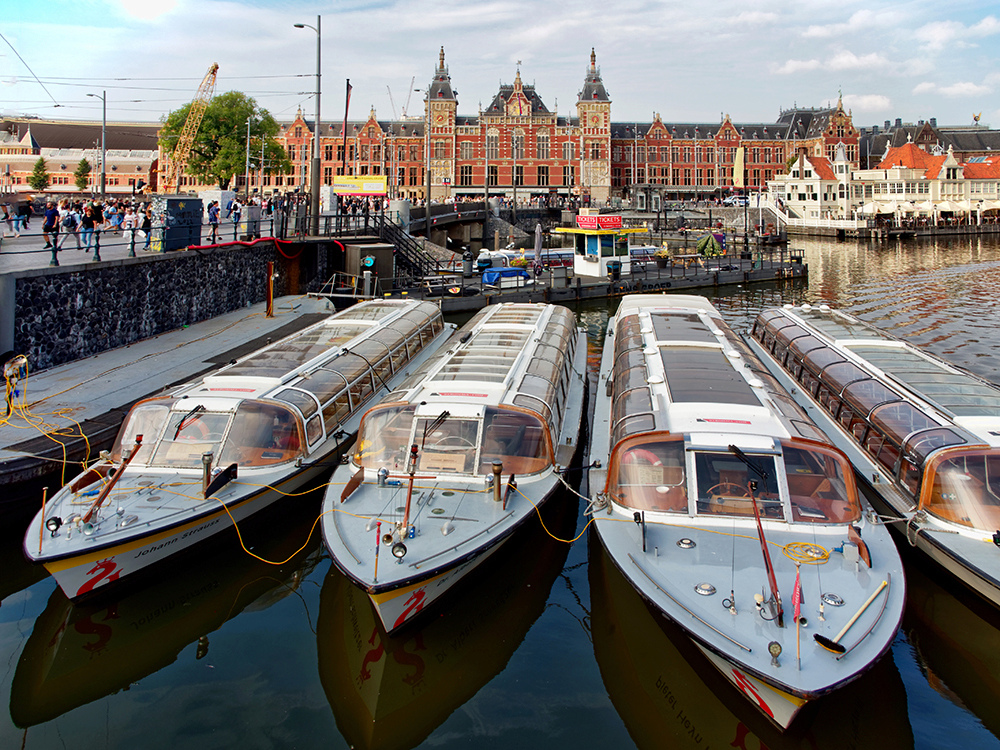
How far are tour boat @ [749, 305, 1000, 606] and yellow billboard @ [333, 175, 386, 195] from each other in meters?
27.8

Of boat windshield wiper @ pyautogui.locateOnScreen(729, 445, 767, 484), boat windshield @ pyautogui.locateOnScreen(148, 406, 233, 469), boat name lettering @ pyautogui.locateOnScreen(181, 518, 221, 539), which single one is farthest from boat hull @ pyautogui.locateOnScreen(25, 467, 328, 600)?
boat windshield wiper @ pyautogui.locateOnScreen(729, 445, 767, 484)

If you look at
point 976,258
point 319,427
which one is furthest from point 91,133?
point 319,427

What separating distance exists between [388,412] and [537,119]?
353ft

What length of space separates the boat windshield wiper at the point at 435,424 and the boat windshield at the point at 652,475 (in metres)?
2.85

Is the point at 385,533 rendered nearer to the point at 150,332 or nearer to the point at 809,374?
the point at 809,374

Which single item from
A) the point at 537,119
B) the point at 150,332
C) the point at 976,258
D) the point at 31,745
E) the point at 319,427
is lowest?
the point at 31,745

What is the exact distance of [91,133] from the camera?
153 m

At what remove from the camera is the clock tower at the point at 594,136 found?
113062 mm

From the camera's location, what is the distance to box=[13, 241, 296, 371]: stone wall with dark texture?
19094 mm

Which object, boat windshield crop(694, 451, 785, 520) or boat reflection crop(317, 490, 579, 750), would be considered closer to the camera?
boat reflection crop(317, 490, 579, 750)

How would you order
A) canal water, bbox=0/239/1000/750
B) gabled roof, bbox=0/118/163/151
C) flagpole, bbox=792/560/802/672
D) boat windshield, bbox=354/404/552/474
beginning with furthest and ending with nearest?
gabled roof, bbox=0/118/163/151
boat windshield, bbox=354/404/552/474
canal water, bbox=0/239/1000/750
flagpole, bbox=792/560/802/672

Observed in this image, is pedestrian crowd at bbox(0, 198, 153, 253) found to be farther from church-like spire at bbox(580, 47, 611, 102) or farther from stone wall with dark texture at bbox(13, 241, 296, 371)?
church-like spire at bbox(580, 47, 611, 102)

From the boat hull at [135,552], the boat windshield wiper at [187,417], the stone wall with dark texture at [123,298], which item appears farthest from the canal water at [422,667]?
the stone wall with dark texture at [123,298]

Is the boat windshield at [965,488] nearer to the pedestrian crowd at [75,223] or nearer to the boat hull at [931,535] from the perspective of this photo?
the boat hull at [931,535]
